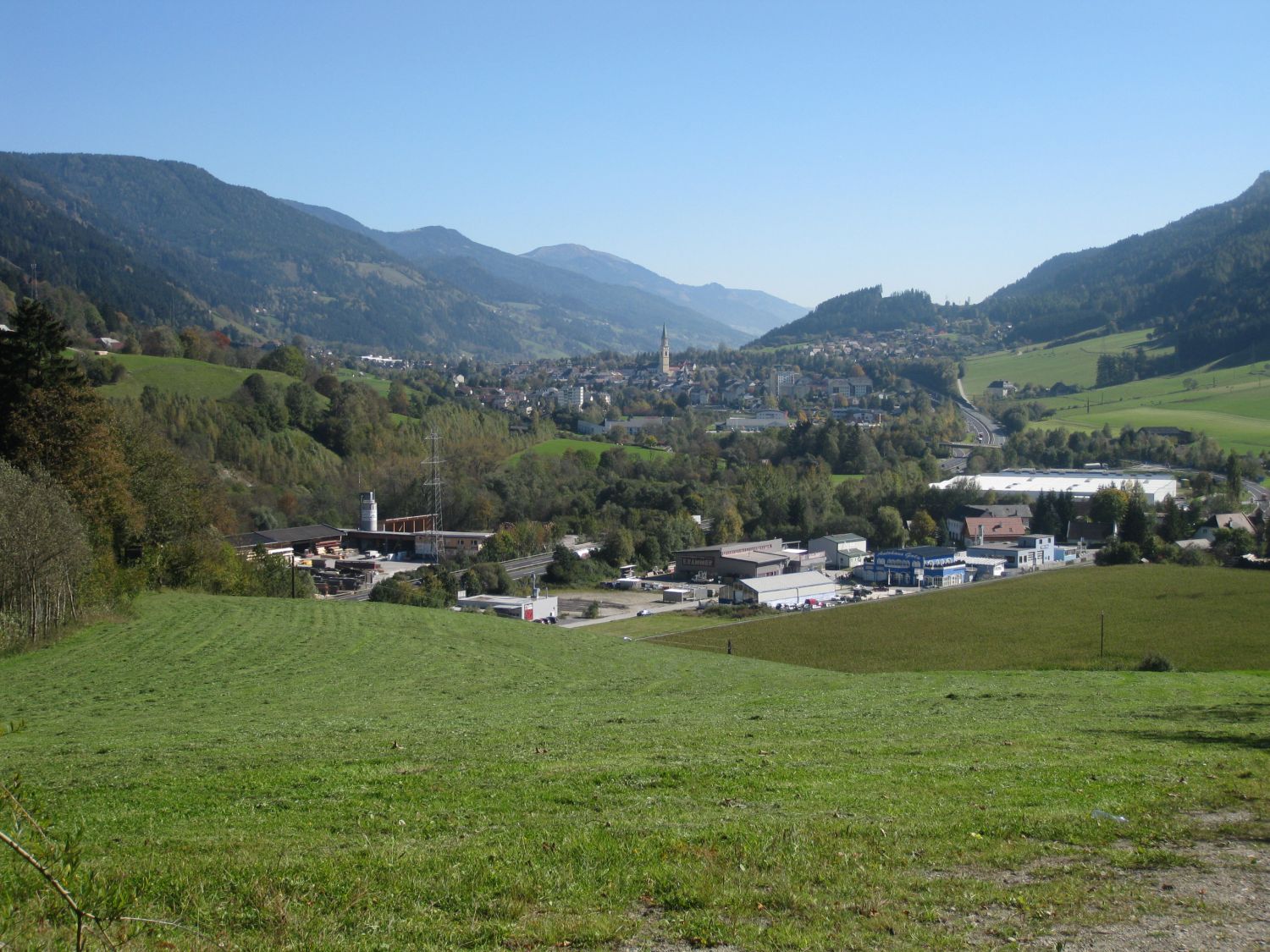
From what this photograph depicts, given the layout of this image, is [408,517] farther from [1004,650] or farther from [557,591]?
[1004,650]

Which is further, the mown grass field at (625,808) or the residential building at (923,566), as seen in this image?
the residential building at (923,566)

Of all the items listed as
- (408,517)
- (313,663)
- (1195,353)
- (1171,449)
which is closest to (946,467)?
(1171,449)

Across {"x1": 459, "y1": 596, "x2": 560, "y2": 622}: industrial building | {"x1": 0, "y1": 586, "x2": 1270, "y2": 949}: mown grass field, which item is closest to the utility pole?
{"x1": 459, "y1": 596, "x2": 560, "y2": 622}: industrial building

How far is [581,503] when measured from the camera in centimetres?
7656

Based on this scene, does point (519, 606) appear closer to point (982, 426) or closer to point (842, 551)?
point (842, 551)

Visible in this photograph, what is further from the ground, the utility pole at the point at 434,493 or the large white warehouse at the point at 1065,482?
the utility pole at the point at 434,493

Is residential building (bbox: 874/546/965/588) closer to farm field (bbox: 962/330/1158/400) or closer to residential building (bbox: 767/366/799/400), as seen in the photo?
farm field (bbox: 962/330/1158/400)

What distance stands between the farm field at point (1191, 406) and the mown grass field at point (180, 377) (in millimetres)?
84229

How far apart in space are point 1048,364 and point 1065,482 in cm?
7800

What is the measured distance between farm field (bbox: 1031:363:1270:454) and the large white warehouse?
12471mm

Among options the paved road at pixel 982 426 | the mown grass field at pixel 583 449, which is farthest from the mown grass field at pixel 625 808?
the paved road at pixel 982 426

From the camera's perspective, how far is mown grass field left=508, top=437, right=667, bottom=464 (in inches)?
3681

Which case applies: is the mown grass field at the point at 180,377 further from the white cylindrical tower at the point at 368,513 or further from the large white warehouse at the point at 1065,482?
the large white warehouse at the point at 1065,482

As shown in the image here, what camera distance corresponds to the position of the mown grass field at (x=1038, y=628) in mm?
33031
